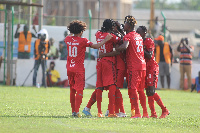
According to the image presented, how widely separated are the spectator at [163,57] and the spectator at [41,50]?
468 cm

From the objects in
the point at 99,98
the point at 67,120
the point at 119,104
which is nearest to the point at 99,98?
the point at 99,98

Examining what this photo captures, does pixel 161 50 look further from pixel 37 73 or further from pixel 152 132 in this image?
pixel 152 132

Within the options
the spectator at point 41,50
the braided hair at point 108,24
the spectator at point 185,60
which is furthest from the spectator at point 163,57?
the braided hair at point 108,24

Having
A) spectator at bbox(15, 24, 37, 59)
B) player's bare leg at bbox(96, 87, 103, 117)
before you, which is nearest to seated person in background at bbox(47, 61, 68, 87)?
spectator at bbox(15, 24, 37, 59)

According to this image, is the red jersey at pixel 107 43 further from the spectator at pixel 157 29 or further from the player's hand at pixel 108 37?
the spectator at pixel 157 29

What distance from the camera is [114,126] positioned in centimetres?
962

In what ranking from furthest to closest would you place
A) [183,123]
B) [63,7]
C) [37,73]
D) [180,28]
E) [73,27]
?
[63,7] → [180,28] → [37,73] → [73,27] → [183,123]

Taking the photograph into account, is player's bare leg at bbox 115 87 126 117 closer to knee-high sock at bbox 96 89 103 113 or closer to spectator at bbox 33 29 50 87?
knee-high sock at bbox 96 89 103 113

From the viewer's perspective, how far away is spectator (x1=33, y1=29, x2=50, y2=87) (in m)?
21.1

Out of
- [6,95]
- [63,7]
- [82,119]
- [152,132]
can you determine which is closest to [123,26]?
[82,119]

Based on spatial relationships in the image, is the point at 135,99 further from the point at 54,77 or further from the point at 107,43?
the point at 54,77

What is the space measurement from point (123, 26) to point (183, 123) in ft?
9.17

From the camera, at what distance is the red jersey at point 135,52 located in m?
11.1

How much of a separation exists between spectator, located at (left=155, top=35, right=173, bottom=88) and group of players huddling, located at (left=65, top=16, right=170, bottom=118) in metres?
11.0
